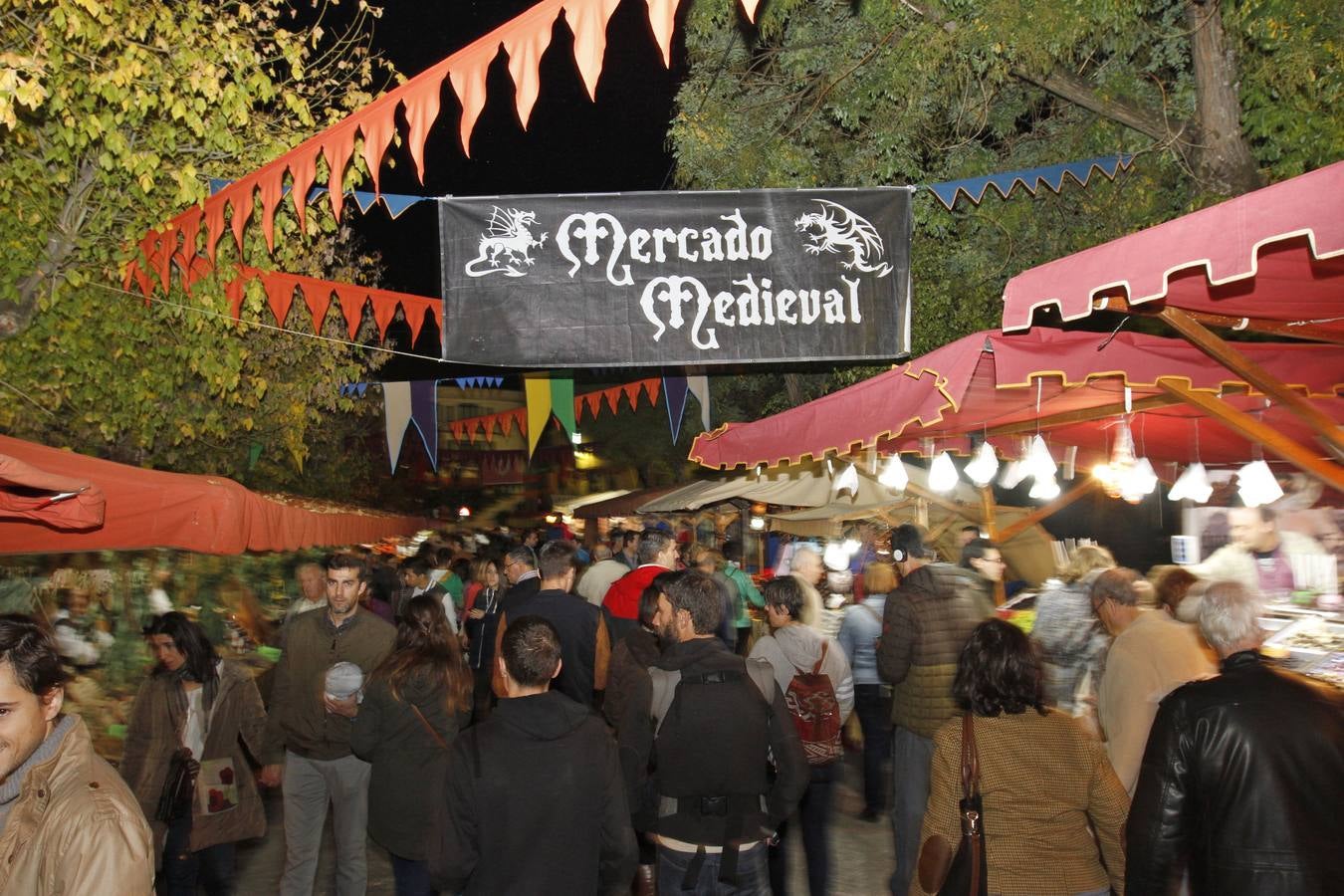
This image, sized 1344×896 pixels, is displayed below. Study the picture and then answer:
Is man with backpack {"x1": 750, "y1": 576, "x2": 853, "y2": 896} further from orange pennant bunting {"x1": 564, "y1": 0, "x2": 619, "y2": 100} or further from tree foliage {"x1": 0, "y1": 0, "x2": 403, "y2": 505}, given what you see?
tree foliage {"x1": 0, "y1": 0, "x2": 403, "y2": 505}

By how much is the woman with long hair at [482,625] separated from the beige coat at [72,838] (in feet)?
15.9

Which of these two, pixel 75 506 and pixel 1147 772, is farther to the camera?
pixel 75 506

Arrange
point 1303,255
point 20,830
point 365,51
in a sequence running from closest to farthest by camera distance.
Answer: point 20,830
point 1303,255
point 365,51

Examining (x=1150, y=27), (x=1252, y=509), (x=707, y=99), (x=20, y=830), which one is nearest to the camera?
(x=20, y=830)

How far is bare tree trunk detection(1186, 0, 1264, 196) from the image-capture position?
9.02m

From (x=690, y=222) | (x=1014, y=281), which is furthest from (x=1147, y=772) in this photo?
(x=690, y=222)

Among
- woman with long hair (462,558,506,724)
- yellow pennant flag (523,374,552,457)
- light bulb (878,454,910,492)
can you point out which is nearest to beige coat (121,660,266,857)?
woman with long hair (462,558,506,724)

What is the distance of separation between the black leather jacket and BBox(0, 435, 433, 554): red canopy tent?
4859mm

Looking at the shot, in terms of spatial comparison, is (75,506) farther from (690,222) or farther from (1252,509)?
(1252,509)

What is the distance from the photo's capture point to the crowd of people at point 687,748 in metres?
3.31

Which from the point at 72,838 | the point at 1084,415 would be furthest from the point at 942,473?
the point at 72,838

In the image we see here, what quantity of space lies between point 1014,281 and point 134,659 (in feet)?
23.1

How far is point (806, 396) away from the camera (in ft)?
72.9

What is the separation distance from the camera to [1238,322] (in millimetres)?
5082
